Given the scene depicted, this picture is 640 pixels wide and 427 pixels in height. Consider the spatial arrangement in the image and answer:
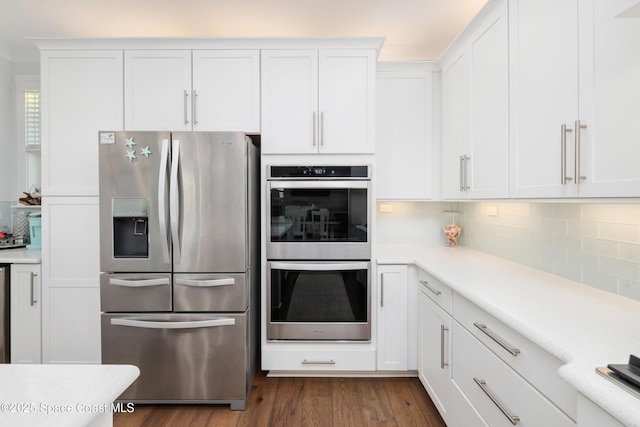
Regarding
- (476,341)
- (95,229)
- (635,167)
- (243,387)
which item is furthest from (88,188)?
(635,167)

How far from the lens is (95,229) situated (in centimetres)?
238

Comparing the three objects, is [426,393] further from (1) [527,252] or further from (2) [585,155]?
(2) [585,155]

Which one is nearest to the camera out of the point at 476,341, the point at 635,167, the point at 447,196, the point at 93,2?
the point at 635,167

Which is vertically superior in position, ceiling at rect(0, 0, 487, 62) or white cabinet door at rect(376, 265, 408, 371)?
ceiling at rect(0, 0, 487, 62)

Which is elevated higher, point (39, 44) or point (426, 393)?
point (39, 44)

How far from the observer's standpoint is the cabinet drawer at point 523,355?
959 mm

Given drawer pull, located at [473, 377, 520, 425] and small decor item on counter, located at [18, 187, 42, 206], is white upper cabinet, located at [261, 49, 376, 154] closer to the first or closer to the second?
drawer pull, located at [473, 377, 520, 425]

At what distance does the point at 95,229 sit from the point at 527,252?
292 centimetres

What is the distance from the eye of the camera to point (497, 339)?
128 cm

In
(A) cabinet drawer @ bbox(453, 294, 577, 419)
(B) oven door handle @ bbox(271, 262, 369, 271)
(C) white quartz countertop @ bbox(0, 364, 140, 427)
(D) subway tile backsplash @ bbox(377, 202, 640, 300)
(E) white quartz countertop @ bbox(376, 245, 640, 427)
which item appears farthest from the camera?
(B) oven door handle @ bbox(271, 262, 369, 271)

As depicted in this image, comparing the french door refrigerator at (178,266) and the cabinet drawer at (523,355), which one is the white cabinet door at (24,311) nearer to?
the french door refrigerator at (178,266)

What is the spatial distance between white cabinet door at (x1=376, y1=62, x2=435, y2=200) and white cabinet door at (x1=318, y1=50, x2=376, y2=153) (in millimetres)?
401

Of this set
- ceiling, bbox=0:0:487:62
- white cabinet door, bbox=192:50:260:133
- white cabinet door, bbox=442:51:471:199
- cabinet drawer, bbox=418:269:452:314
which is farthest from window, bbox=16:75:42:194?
white cabinet door, bbox=442:51:471:199

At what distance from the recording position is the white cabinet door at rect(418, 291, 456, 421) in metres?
1.82
